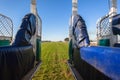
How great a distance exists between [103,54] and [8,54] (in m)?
1.51

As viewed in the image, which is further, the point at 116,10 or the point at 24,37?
the point at 116,10

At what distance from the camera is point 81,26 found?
706 cm

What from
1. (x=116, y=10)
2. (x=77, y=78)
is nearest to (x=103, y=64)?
(x=77, y=78)

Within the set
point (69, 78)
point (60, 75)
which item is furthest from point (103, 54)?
point (60, 75)

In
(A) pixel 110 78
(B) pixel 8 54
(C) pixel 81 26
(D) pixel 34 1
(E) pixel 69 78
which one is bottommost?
(E) pixel 69 78

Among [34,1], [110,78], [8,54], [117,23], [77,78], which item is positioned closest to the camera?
[110,78]

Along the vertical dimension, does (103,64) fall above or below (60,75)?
above

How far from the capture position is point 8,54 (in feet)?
11.6

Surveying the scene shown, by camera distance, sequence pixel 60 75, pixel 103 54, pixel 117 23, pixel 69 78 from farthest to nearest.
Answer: pixel 60 75
pixel 69 78
pixel 117 23
pixel 103 54

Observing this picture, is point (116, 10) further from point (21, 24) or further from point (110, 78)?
point (110, 78)

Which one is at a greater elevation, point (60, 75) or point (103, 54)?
point (103, 54)

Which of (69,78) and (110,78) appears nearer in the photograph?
(110,78)

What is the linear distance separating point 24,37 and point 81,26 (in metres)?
1.87

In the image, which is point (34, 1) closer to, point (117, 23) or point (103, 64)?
point (117, 23)
